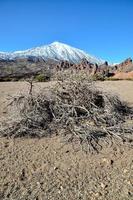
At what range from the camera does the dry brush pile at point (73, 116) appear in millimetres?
6605

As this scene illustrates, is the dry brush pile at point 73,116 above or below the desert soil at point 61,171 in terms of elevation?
above

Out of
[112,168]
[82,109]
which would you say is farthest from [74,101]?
[112,168]

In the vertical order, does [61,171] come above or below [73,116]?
below

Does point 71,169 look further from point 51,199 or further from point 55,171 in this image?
point 51,199

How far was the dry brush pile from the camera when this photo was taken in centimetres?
661

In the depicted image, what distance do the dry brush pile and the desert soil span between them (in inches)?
13.0

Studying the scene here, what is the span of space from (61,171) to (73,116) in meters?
2.70

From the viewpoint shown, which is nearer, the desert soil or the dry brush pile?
the desert soil

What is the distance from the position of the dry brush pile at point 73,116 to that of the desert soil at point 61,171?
33 centimetres

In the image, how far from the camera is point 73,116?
7.67 metres

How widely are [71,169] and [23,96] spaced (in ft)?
11.0

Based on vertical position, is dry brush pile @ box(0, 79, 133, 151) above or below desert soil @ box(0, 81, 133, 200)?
above

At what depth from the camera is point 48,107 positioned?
25.7 ft

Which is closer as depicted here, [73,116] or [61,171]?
[61,171]
